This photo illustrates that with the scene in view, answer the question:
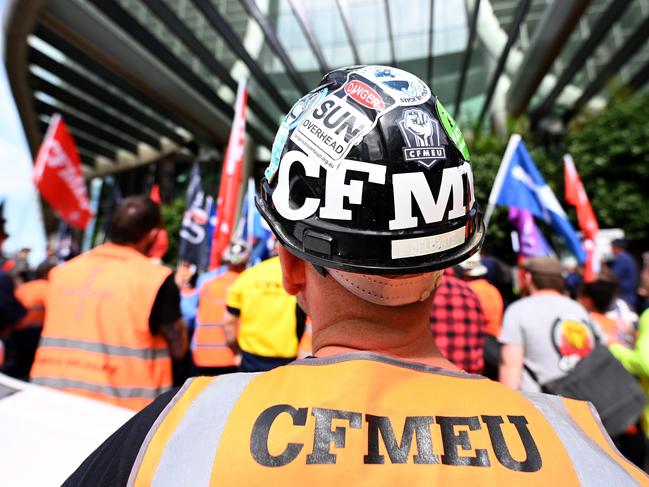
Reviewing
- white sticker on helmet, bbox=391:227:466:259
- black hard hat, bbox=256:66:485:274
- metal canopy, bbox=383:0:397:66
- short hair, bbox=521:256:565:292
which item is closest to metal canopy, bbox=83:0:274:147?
metal canopy, bbox=383:0:397:66

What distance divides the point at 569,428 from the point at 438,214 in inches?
18.5

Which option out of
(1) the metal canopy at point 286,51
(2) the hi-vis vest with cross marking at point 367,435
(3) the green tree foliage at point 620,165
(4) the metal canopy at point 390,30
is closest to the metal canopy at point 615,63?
(1) the metal canopy at point 286,51

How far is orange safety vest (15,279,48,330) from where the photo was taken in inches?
122

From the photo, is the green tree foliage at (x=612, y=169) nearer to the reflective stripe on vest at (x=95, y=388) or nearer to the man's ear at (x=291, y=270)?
the reflective stripe on vest at (x=95, y=388)

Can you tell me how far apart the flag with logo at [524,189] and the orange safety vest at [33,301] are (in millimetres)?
4137

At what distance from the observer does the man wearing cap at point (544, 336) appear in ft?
10.3

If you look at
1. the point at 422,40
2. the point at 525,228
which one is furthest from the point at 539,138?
the point at 525,228

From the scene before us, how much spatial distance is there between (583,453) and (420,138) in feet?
2.14

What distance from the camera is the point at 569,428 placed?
0.86 m

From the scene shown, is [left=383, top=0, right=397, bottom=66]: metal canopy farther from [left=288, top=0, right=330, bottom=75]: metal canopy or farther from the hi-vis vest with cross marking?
the hi-vis vest with cross marking

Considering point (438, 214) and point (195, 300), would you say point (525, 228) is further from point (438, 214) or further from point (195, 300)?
point (438, 214)

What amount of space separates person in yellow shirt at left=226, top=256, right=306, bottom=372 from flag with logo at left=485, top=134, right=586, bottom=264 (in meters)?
2.59

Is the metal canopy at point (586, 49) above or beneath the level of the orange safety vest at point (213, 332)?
above

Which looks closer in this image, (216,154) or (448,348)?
(448,348)
